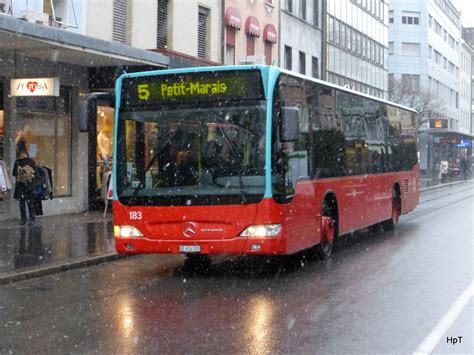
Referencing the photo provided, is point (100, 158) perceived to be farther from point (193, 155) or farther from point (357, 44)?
point (357, 44)

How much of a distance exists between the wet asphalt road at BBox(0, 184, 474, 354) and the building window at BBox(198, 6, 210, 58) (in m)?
14.3

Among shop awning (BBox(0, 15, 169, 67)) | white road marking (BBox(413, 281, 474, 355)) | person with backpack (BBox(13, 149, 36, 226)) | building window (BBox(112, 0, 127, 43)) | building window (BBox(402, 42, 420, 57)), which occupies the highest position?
building window (BBox(402, 42, 420, 57))

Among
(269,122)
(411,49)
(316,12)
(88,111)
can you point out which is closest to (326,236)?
(269,122)

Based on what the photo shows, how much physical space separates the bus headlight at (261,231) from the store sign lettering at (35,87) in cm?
820

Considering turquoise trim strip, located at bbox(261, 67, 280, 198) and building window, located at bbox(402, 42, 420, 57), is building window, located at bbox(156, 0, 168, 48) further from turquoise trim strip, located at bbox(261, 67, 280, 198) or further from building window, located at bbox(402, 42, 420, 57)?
building window, located at bbox(402, 42, 420, 57)

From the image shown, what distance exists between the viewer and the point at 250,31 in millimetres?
29250

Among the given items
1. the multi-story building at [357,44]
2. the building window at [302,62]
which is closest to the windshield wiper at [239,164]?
the building window at [302,62]

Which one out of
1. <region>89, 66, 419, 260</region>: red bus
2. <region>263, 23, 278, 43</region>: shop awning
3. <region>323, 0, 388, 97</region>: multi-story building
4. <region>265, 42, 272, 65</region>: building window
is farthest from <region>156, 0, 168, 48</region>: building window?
<region>323, 0, 388, 97</region>: multi-story building

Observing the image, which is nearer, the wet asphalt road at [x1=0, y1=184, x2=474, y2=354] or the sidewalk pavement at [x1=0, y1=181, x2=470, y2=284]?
the wet asphalt road at [x1=0, y1=184, x2=474, y2=354]

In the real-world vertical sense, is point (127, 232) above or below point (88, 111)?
below

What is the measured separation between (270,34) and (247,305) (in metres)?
24.3

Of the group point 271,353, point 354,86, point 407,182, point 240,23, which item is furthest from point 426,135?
point 271,353

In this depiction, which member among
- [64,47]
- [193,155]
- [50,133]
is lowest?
[193,155]

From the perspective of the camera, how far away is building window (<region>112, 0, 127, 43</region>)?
2075 cm
